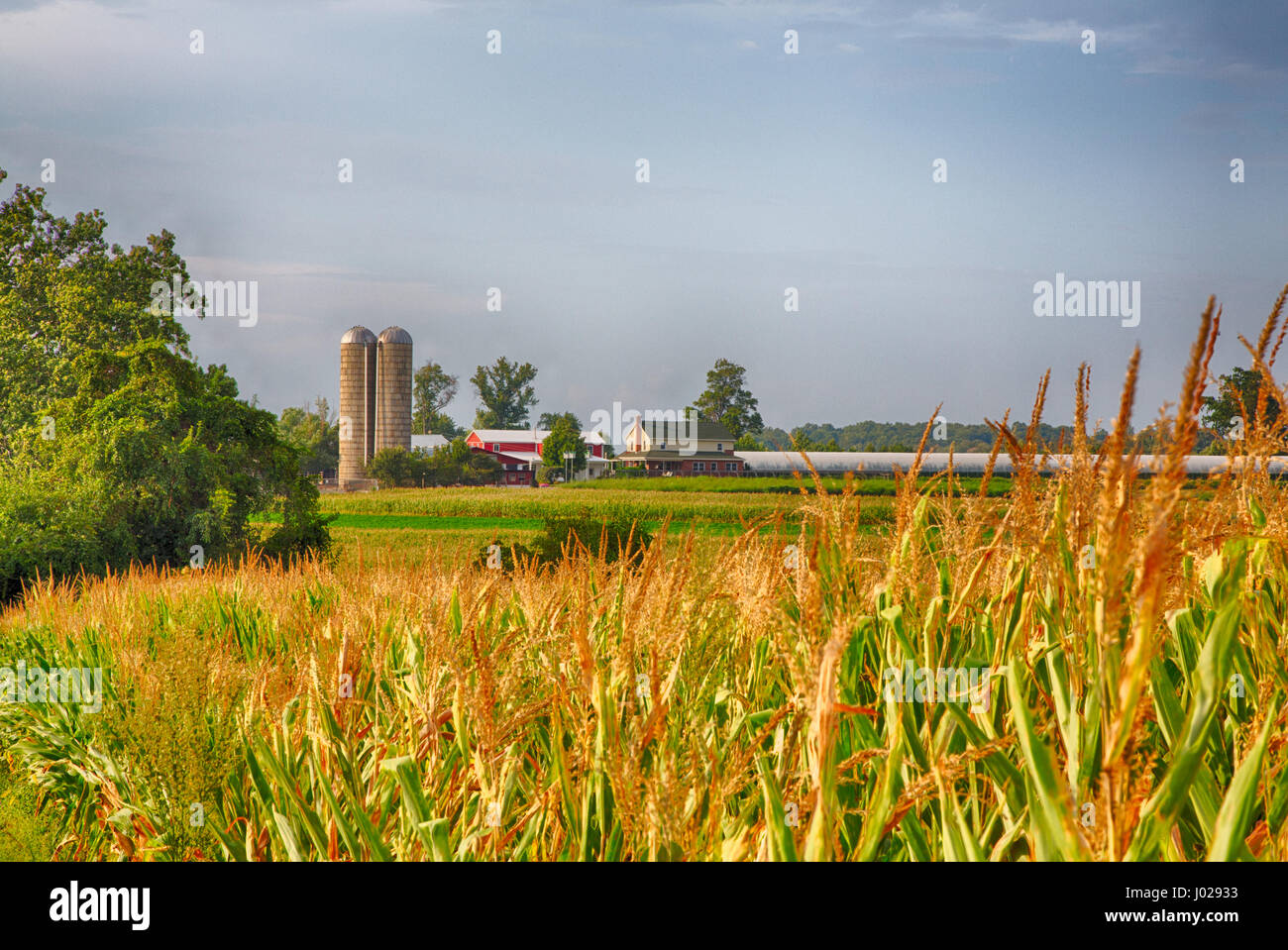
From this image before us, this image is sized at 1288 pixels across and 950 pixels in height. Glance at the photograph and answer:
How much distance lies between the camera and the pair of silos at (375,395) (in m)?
64.8

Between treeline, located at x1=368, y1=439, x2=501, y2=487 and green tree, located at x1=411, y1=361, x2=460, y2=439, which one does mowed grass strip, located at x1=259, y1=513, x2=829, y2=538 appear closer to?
treeline, located at x1=368, y1=439, x2=501, y2=487

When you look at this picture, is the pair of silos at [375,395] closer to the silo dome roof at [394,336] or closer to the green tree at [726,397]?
the silo dome roof at [394,336]

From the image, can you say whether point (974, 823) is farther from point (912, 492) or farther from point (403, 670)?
point (403, 670)

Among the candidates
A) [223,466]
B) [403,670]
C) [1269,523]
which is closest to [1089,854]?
[1269,523]

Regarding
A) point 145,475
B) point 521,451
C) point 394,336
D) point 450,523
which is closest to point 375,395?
point 394,336

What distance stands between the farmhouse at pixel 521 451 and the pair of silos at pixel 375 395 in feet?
22.6

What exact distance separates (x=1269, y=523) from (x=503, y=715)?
6.75 feet

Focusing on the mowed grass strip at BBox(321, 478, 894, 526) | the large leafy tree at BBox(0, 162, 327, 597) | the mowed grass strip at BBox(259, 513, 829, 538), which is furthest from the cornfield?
the mowed grass strip at BBox(321, 478, 894, 526)

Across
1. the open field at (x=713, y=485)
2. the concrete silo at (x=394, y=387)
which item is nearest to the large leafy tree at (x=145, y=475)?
the open field at (x=713, y=485)

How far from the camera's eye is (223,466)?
14977mm

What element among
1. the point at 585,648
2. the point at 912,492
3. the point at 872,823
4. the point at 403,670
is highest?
the point at 912,492

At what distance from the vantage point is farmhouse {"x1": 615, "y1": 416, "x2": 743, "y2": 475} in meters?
60.3

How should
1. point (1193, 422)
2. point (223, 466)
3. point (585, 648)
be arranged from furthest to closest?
point (223, 466), point (585, 648), point (1193, 422)

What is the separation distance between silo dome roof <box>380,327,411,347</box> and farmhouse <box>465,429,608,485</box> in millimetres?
9224
